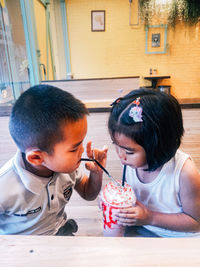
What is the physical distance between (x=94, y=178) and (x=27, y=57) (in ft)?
13.0

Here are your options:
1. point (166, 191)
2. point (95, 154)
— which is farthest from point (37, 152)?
point (166, 191)

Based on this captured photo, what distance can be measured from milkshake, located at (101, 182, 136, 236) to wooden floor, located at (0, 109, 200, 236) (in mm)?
749

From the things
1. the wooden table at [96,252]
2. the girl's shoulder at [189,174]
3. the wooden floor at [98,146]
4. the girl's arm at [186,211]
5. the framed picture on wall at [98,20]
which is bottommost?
the wooden floor at [98,146]

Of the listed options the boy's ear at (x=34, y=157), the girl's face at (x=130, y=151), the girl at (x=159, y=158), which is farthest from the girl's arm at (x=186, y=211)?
the boy's ear at (x=34, y=157)

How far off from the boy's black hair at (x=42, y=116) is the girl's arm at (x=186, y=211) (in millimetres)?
373

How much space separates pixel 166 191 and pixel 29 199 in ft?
→ 1.69

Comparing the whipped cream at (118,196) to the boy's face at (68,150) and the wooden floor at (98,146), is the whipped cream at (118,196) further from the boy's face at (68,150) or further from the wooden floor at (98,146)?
the wooden floor at (98,146)

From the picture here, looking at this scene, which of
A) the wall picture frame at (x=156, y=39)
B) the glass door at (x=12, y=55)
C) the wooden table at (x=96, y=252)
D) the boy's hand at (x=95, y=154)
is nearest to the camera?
the wooden table at (x=96, y=252)

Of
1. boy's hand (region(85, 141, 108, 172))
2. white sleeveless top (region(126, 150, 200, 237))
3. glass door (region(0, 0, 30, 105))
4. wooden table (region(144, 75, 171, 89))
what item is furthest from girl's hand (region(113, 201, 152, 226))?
wooden table (region(144, 75, 171, 89))

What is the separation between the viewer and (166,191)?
799 millimetres

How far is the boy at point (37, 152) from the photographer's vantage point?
0.61m

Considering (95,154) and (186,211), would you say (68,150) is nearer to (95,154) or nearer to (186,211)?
(95,154)

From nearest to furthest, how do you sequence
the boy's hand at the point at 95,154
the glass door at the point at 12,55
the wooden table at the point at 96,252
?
1. the wooden table at the point at 96,252
2. the boy's hand at the point at 95,154
3. the glass door at the point at 12,55

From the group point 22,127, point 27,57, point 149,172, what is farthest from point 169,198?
point 27,57
